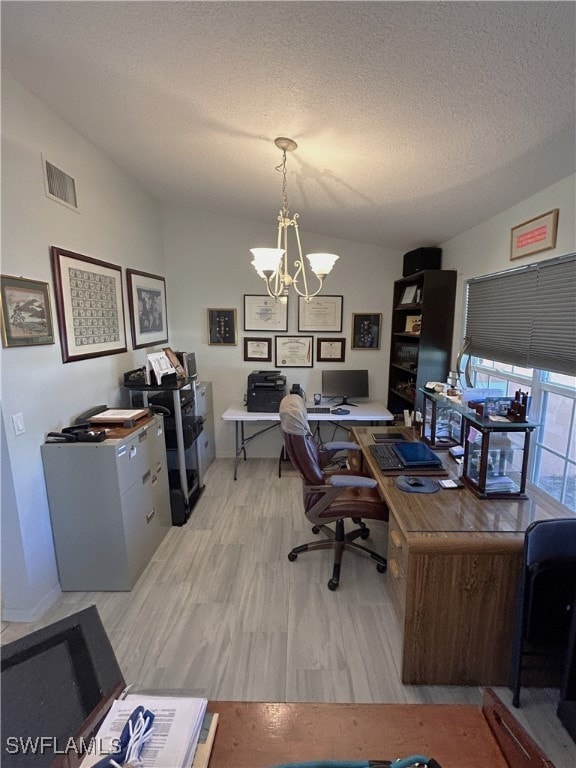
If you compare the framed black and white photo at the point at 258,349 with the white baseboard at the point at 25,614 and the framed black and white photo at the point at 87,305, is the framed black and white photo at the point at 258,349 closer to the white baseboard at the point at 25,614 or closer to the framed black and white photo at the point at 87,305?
the framed black and white photo at the point at 87,305

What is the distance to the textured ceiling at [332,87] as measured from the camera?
1072 millimetres

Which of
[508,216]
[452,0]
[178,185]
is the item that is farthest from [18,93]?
[508,216]

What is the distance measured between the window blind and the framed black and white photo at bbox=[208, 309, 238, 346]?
2450 millimetres

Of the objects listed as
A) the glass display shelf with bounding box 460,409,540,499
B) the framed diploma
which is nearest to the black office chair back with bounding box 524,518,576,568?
the glass display shelf with bounding box 460,409,540,499

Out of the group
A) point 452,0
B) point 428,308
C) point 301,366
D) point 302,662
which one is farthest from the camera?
point 301,366

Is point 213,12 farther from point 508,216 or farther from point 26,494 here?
point 26,494

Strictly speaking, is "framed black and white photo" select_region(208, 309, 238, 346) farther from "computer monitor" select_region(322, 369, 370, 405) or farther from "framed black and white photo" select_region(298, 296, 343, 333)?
"computer monitor" select_region(322, 369, 370, 405)

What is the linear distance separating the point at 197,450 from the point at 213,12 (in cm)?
306

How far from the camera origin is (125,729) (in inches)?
26.9

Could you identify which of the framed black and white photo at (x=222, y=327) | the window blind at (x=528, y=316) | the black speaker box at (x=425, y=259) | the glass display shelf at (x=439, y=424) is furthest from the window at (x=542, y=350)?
the framed black and white photo at (x=222, y=327)

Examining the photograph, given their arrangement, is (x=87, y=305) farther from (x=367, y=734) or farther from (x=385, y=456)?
(x=367, y=734)

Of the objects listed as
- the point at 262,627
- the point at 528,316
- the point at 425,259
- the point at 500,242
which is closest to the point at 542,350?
the point at 528,316

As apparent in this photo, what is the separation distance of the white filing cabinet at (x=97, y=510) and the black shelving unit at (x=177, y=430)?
55 centimetres

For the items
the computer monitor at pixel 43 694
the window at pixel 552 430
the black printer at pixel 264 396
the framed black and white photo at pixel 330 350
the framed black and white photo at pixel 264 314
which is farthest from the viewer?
the framed black and white photo at pixel 330 350
